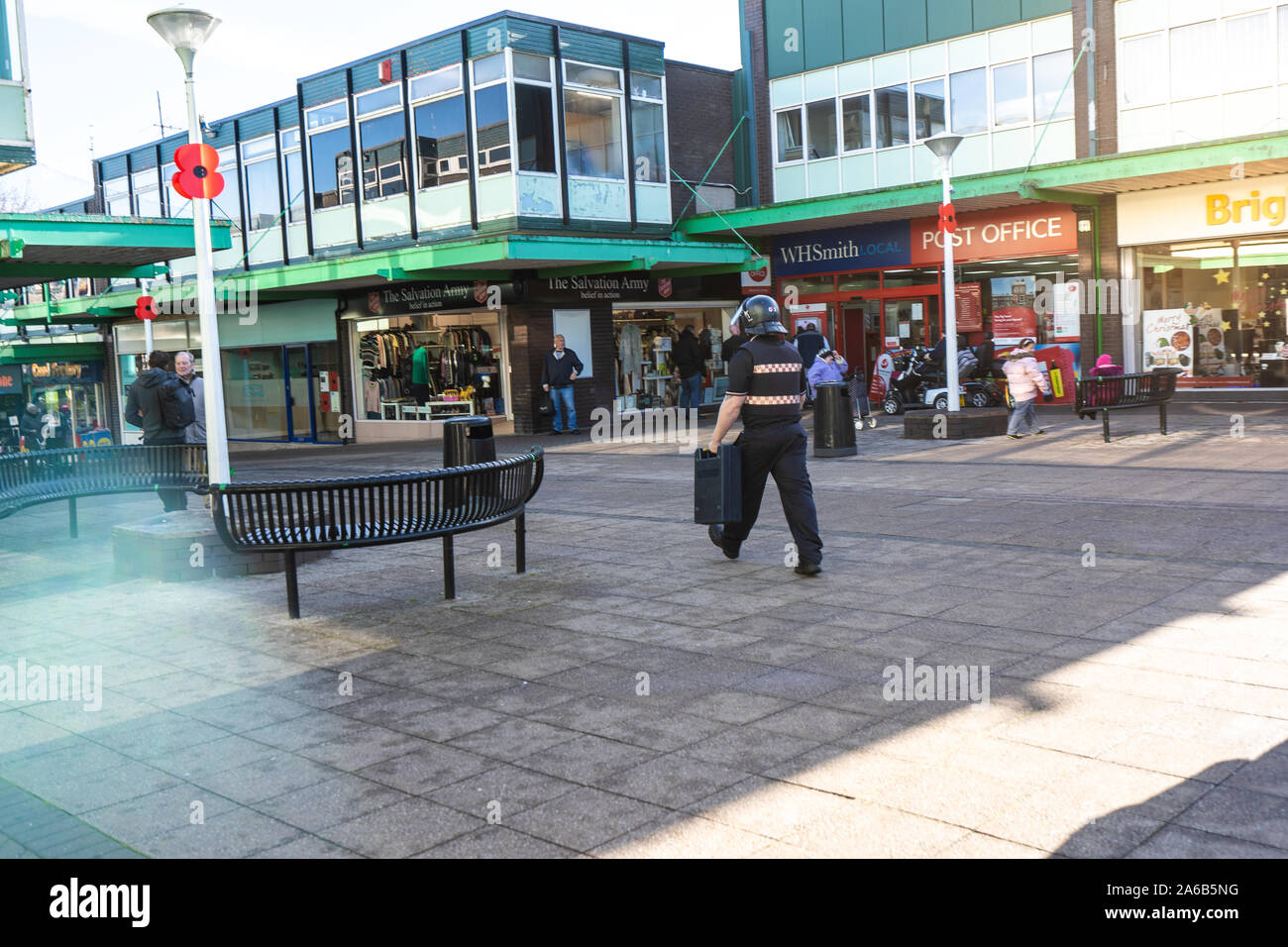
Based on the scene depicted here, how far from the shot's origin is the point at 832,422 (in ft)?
49.0

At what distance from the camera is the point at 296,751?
470 centimetres

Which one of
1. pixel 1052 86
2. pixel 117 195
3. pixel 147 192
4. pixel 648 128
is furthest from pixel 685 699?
pixel 117 195

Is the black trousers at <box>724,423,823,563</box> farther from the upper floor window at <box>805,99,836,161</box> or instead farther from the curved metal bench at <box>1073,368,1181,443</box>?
the upper floor window at <box>805,99,836,161</box>

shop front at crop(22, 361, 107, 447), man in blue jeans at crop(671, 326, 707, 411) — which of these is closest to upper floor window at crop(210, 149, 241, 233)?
shop front at crop(22, 361, 107, 447)

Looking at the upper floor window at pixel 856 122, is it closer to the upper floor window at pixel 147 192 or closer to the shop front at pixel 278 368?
the shop front at pixel 278 368

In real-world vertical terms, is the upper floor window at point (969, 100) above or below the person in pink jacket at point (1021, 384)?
above

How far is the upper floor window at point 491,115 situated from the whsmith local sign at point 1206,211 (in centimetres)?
1096

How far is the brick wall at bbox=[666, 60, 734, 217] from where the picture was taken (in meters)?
25.9

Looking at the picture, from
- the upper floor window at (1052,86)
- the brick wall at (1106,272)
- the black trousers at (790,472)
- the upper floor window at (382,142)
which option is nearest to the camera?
the black trousers at (790,472)

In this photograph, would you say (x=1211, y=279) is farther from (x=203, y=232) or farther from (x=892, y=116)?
(x=203, y=232)

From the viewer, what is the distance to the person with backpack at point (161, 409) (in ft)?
35.6

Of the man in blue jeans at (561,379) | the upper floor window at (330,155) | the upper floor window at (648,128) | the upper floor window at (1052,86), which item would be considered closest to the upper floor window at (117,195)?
the upper floor window at (330,155)

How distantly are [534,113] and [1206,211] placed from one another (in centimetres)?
1178

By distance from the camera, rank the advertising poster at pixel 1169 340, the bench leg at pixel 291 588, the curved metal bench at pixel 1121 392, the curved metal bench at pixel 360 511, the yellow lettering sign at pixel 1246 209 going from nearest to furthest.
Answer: the curved metal bench at pixel 360 511, the bench leg at pixel 291 588, the curved metal bench at pixel 1121 392, the yellow lettering sign at pixel 1246 209, the advertising poster at pixel 1169 340
